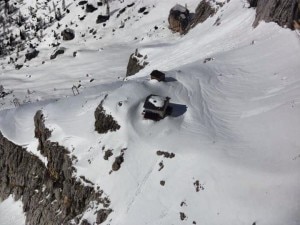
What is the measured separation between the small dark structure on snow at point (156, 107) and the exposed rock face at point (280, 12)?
8.13m

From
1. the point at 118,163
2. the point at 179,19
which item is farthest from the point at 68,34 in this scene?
the point at 118,163

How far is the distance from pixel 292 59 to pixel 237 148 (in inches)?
243

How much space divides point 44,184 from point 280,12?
1526 centimetres

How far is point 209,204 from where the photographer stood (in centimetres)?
1816

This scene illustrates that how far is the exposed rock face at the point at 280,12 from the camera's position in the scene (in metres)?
24.5

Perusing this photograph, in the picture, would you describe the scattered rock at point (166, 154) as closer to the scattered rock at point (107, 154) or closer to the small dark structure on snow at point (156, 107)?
the small dark structure on snow at point (156, 107)

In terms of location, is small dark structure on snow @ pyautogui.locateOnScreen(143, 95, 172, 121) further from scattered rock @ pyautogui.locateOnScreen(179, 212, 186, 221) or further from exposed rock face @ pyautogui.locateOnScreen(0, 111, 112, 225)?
scattered rock @ pyautogui.locateOnScreen(179, 212, 186, 221)

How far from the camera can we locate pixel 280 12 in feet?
84.3

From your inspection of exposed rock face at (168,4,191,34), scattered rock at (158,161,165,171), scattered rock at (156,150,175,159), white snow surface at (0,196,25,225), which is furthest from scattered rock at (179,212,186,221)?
exposed rock face at (168,4,191,34)

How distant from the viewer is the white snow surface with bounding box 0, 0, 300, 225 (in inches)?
700

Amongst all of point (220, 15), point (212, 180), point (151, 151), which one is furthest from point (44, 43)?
point (212, 180)

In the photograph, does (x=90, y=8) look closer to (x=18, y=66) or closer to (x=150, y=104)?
(x=18, y=66)

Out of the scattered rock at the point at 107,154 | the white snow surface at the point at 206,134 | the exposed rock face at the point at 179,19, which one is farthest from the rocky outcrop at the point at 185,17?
the scattered rock at the point at 107,154

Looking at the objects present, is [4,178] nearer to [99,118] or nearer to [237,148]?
[99,118]
